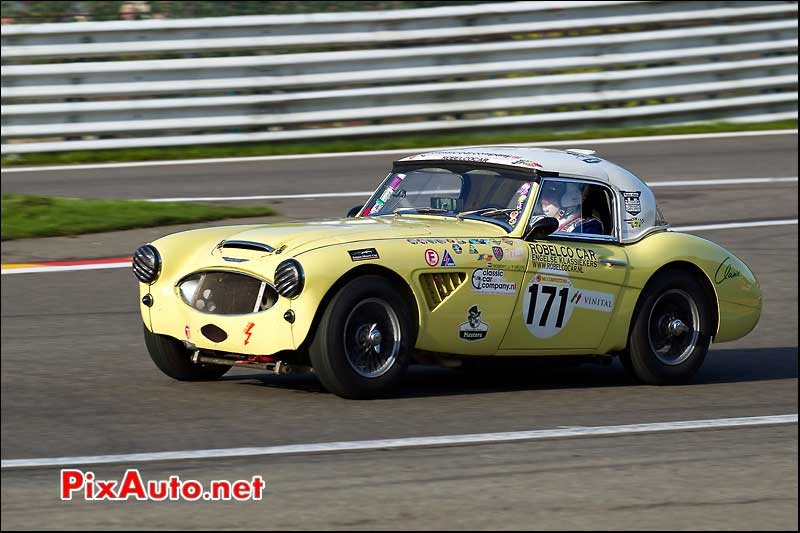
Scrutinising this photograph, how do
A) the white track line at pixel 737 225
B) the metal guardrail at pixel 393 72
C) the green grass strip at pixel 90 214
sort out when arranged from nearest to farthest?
the green grass strip at pixel 90 214 → the white track line at pixel 737 225 → the metal guardrail at pixel 393 72

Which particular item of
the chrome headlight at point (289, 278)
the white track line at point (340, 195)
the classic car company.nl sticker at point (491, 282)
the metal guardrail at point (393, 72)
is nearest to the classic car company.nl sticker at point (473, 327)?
the classic car company.nl sticker at point (491, 282)

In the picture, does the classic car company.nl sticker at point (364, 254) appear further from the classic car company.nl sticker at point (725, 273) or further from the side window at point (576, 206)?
the classic car company.nl sticker at point (725, 273)

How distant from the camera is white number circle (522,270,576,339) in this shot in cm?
761

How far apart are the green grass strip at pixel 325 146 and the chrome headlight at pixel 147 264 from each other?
34.6ft

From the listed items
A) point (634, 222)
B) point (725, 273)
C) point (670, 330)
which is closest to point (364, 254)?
point (634, 222)

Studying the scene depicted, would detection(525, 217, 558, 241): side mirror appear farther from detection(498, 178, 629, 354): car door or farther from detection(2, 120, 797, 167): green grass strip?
detection(2, 120, 797, 167): green grass strip

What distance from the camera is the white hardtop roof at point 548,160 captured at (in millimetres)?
8109

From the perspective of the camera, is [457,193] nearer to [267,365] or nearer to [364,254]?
[364,254]

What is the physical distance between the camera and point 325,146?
1877 cm

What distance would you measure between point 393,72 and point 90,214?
20.9 ft

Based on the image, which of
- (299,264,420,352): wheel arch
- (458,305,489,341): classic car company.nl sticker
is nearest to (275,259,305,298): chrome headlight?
(299,264,420,352): wheel arch

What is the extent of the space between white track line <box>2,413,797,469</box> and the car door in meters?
1.02

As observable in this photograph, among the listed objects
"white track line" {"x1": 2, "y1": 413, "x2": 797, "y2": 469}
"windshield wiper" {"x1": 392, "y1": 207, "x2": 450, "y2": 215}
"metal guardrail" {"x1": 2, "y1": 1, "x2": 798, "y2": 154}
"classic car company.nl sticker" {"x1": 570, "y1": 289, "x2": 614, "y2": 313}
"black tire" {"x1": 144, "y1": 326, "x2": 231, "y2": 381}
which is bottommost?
"white track line" {"x1": 2, "y1": 413, "x2": 797, "y2": 469}

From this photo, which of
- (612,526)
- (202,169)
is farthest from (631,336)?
(202,169)
